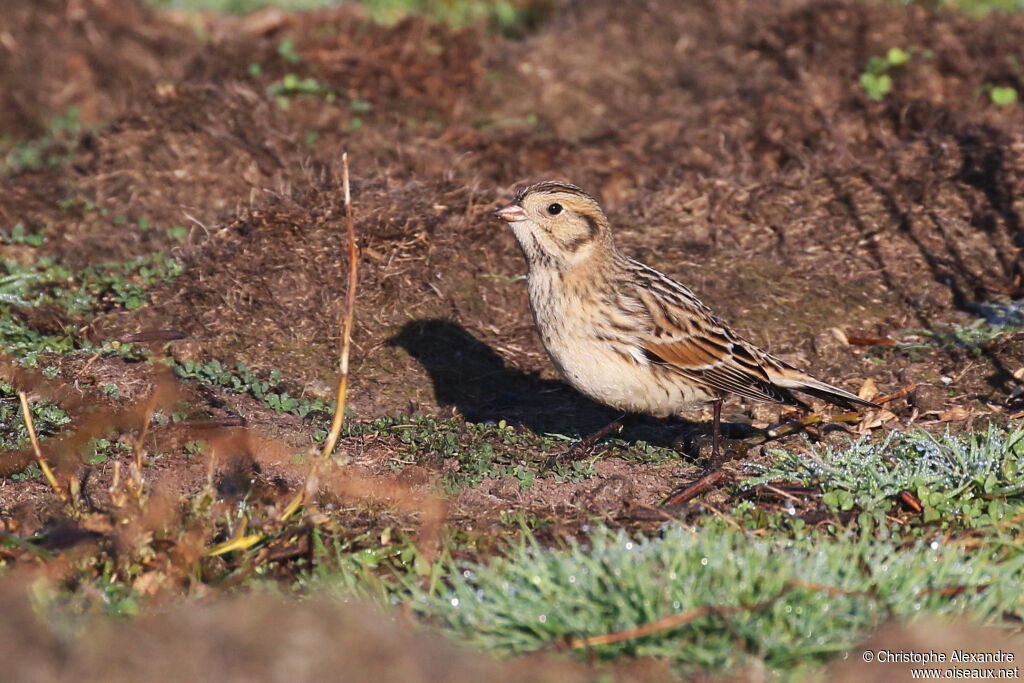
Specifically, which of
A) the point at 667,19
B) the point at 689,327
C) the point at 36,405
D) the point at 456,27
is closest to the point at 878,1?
the point at 667,19

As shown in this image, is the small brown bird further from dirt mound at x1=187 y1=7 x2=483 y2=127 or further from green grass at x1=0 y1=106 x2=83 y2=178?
green grass at x1=0 y1=106 x2=83 y2=178

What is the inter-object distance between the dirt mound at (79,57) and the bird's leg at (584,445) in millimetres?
6641

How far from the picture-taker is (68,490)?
567 cm

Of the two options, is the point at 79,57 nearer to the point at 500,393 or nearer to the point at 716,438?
the point at 500,393

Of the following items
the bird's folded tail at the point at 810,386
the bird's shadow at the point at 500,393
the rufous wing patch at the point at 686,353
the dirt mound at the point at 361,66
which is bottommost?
the bird's shadow at the point at 500,393

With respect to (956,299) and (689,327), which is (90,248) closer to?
(689,327)

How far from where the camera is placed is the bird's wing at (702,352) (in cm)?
670

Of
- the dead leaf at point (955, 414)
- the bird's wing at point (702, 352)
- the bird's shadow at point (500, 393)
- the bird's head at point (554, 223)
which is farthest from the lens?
the bird's shadow at point (500, 393)

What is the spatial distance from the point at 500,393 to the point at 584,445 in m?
1.19

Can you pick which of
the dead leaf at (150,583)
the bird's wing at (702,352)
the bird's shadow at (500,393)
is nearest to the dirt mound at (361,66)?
the bird's shadow at (500,393)

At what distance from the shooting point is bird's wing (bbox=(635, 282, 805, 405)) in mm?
6699

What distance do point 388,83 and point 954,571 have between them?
7947 mm

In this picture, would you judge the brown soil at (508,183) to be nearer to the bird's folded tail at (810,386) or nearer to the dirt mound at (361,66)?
the dirt mound at (361,66)

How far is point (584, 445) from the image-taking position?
675cm
